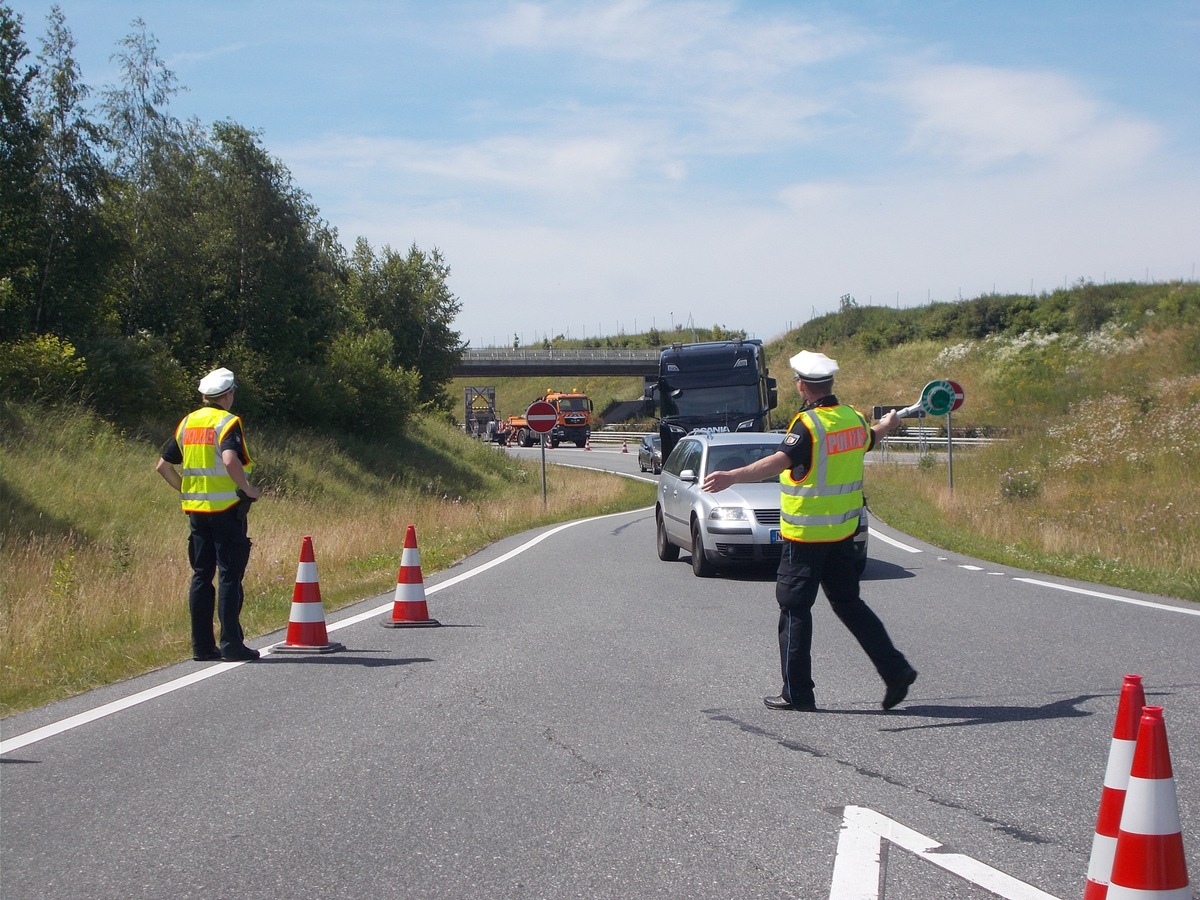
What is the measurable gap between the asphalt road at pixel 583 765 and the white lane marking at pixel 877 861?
0.02 m

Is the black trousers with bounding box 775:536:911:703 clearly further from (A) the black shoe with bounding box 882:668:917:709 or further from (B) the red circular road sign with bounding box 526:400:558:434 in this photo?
(B) the red circular road sign with bounding box 526:400:558:434

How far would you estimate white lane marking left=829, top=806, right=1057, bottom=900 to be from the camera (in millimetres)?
4000

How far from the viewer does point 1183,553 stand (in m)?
14.9

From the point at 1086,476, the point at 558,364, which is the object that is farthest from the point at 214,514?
the point at 558,364

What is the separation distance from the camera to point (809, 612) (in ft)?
22.3

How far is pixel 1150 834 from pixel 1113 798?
33 cm

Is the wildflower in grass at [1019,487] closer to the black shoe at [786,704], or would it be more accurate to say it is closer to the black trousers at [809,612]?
the black trousers at [809,612]

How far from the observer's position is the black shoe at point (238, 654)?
334 inches

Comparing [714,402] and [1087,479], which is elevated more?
[714,402]

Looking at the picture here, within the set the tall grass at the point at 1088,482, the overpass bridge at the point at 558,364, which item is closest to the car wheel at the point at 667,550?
the tall grass at the point at 1088,482

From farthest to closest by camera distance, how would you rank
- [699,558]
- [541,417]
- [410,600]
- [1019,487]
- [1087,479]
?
[541,417]
[1087,479]
[1019,487]
[699,558]
[410,600]

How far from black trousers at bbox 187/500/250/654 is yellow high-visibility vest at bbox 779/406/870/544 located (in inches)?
157

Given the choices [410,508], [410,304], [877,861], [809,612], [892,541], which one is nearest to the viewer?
[877,861]

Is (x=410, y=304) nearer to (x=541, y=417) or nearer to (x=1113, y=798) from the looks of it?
(x=541, y=417)
